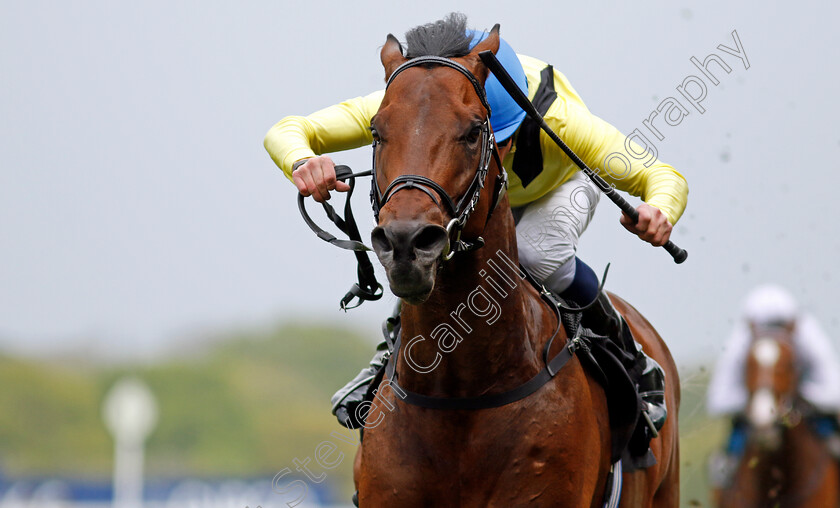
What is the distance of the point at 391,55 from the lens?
3.08 meters

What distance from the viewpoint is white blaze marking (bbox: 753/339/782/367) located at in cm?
749

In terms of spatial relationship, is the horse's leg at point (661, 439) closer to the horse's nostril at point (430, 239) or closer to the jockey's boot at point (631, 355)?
the jockey's boot at point (631, 355)

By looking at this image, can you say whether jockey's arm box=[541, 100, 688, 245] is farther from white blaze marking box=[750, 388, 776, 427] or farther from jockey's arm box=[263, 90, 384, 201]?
white blaze marking box=[750, 388, 776, 427]

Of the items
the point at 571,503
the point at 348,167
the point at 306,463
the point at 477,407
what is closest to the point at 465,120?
the point at 348,167

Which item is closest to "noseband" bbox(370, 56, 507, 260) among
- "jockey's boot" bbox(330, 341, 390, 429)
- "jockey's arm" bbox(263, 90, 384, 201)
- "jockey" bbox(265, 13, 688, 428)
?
"jockey" bbox(265, 13, 688, 428)

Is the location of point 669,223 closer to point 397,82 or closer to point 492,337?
point 492,337

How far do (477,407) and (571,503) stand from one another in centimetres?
42

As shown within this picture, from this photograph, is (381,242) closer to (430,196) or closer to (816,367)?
(430,196)

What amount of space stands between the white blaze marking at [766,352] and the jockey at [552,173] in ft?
11.6

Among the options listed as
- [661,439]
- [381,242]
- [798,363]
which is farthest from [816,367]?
[381,242]

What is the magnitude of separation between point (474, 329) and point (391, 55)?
852 mm

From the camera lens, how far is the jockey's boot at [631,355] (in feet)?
13.2

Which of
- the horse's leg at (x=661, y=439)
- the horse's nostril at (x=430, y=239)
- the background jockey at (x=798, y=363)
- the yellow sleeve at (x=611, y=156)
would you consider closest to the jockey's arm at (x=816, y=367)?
the background jockey at (x=798, y=363)

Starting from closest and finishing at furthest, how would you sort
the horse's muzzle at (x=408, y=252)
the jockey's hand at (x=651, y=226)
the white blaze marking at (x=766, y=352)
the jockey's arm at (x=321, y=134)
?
the horse's muzzle at (x=408, y=252) → the jockey's hand at (x=651, y=226) → the jockey's arm at (x=321, y=134) → the white blaze marking at (x=766, y=352)
